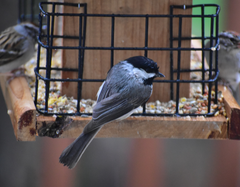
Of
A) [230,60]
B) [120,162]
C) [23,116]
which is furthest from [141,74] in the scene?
[120,162]

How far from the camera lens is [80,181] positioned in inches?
191

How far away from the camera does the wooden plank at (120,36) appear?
10.0 ft

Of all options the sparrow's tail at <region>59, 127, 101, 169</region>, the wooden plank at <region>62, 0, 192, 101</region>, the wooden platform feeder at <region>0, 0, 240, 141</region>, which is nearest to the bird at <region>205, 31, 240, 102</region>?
the wooden platform feeder at <region>0, 0, 240, 141</region>

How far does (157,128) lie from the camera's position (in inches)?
104

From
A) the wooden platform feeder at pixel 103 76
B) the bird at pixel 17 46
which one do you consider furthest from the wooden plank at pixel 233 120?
the bird at pixel 17 46

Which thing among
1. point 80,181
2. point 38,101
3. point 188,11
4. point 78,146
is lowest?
point 80,181

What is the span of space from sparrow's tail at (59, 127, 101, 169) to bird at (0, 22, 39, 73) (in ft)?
5.93

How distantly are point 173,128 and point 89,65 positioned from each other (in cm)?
94

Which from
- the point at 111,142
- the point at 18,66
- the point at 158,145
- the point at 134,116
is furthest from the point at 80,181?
the point at 134,116

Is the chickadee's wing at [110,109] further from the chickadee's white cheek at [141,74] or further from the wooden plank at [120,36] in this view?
the wooden plank at [120,36]

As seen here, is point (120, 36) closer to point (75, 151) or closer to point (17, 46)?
point (75, 151)

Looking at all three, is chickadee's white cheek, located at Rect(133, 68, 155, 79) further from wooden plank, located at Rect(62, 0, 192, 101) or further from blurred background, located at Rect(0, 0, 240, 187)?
blurred background, located at Rect(0, 0, 240, 187)

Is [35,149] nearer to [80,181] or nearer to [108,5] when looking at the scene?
[80,181]

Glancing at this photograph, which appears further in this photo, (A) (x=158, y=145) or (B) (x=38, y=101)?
(A) (x=158, y=145)
